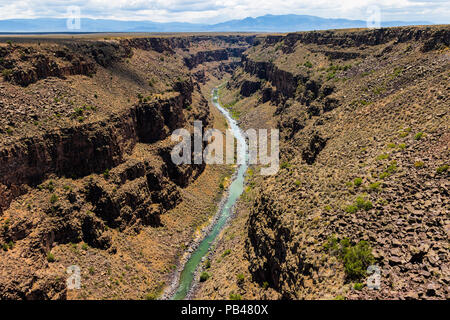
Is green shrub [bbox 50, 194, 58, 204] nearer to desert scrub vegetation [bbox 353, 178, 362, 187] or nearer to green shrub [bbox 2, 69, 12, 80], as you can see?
green shrub [bbox 2, 69, 12, 80]

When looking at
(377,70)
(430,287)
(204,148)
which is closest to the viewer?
(430,287)

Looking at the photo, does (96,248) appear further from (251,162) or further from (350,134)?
(251,162)

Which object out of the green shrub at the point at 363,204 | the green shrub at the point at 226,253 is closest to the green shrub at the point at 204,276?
the green shrub at the point at 226,253

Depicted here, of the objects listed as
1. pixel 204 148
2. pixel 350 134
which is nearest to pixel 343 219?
pixel 350 134

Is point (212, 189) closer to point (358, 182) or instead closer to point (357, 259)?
point (358, 182)

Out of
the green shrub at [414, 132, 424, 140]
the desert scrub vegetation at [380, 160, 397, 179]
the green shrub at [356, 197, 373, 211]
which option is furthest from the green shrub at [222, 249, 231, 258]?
the green shrub at [414, 132, 424, 140]

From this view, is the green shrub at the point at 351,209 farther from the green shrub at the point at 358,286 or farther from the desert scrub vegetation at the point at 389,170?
the green shrub at the point at 358,286
